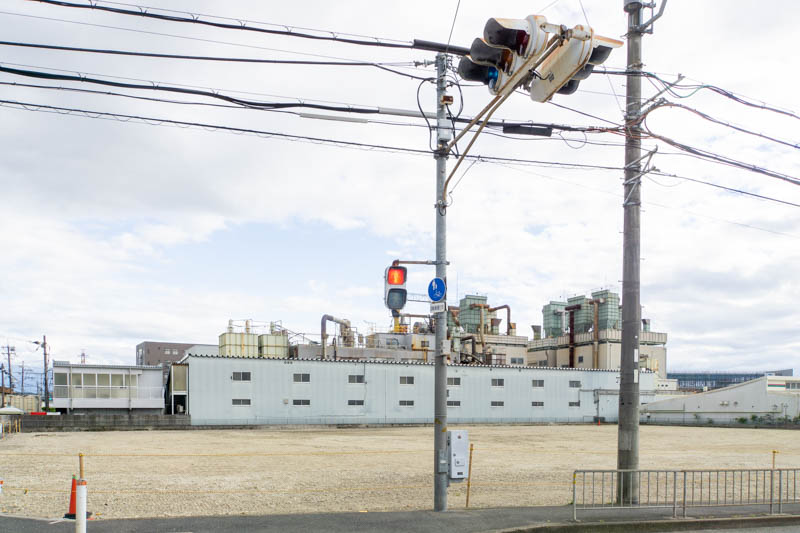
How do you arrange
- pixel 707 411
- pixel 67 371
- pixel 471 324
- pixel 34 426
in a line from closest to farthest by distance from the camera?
pixel 34 426 < pixel 67 371 < pixel 707 411 < pixel 471 324

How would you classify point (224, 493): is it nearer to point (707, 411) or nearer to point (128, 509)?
point (128, 509)

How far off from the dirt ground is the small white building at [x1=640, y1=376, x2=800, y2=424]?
18.7 metres

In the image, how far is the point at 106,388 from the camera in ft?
149

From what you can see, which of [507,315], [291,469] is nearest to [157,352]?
[507,315]

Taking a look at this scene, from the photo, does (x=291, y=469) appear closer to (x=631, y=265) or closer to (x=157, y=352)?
(x=631, y=265)

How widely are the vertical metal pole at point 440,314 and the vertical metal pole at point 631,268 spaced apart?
372 centimetres

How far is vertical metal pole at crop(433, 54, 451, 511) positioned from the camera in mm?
11500

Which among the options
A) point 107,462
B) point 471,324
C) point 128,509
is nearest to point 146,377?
point 107,462

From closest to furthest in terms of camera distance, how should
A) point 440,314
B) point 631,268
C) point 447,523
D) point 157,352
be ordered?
point 447,523
point 440,314
point 631,268
point 157,352

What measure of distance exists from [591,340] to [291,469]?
58.8 metres

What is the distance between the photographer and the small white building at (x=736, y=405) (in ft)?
167

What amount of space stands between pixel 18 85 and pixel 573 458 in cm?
2157

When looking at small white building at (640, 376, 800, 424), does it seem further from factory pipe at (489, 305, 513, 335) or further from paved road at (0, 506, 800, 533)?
paved road at (0, 506, 800, 533)

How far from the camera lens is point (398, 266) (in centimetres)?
1199
